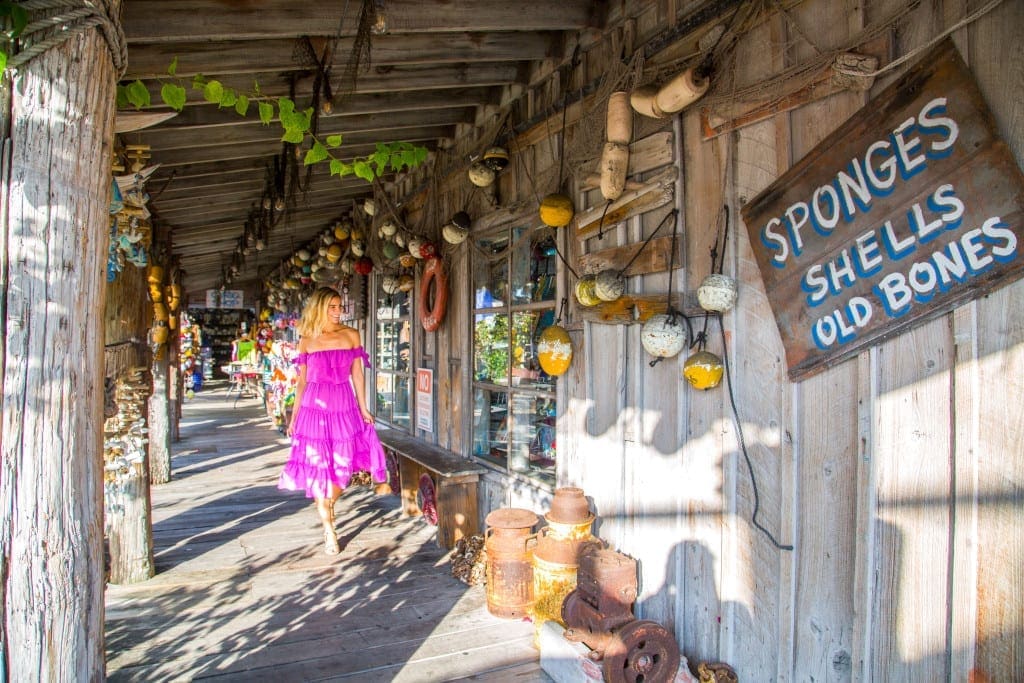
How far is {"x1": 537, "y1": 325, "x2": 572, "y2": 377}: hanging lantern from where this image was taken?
3514 millimetres

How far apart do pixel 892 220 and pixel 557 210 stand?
5.87 ft

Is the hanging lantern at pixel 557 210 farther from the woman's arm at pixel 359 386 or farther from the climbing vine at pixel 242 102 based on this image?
the woman's arm at pixel 359 386

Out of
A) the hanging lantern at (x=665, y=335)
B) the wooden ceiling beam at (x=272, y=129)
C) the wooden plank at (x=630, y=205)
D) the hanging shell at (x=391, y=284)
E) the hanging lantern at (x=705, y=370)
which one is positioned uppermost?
the wooden ceiling beam at (x=272, y=129)

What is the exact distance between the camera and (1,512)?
1.65 meters

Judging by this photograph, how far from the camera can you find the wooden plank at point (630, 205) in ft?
9.40

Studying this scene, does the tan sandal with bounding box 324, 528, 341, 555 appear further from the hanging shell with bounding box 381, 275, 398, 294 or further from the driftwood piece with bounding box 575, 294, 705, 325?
the hanging shell with bounding box 381, 275, 398, 294

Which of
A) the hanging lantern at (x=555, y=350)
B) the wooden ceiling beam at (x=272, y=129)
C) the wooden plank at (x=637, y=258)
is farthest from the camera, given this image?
the wooden ceiling beam at (x=272, y=129)

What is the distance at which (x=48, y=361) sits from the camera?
66.6 inches

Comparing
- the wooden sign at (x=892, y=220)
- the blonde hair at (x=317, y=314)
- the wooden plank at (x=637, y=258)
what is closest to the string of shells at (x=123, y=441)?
the blonde hair at (x=317, y=314)

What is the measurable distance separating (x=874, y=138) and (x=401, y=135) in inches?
154

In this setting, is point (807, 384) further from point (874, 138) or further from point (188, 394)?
point (188, 394)

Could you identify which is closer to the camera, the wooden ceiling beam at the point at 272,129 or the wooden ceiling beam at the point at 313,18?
the wooden ceiling beam at the point at 313,18

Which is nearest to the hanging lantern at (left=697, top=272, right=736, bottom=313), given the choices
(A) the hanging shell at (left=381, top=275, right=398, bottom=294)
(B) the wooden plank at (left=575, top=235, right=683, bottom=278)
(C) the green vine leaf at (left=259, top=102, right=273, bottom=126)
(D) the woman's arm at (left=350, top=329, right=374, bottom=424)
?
(B) the wooden plank at (left=575, top=235, right=683, bottom=278)

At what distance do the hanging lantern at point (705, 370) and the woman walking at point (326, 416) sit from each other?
104 inches
